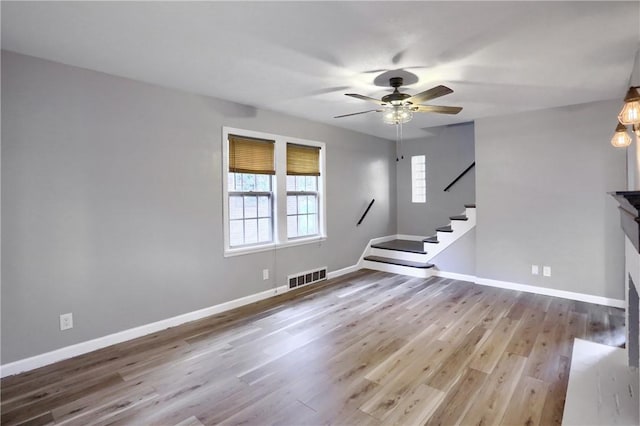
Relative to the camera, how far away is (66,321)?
2.80 m

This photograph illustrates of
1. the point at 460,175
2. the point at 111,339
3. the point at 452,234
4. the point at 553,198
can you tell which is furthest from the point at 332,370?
the point at 460,175

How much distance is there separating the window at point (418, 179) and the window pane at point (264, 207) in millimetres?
3638

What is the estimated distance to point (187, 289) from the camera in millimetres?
3590

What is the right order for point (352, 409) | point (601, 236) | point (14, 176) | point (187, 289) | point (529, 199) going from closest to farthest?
point (352, 409), point (14, 176), point (187, 289), point (601, 236), point (529, 199)

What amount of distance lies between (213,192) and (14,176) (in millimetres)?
1711

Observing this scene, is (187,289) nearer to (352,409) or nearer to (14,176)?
(14,176)

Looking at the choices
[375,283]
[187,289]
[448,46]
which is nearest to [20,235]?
[187,289]

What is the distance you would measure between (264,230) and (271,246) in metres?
0.24

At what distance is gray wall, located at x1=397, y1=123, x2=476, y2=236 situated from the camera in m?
6.26

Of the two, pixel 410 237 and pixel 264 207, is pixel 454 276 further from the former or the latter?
pixel 264 207

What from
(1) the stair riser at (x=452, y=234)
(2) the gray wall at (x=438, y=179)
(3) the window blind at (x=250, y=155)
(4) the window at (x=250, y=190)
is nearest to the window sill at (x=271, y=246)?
(4) the window at (x=250, y=190)

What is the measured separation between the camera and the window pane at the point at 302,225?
16.4 feet

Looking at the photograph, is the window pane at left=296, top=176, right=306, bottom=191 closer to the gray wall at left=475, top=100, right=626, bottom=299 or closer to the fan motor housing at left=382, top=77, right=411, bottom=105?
the fan motor housing at left=382, top=77, right=411, bottom=105

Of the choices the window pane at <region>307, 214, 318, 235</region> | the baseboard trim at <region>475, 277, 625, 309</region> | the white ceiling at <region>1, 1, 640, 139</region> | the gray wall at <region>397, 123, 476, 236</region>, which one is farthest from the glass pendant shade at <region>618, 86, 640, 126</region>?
the gray wall at <region>397, 123, 476, 236</region>
